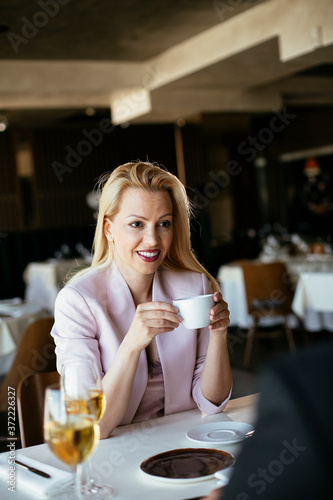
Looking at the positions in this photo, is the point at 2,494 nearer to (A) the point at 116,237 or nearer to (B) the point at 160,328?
(B) the point at 160,328

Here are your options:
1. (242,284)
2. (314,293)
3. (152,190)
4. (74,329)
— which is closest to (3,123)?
(242,284)

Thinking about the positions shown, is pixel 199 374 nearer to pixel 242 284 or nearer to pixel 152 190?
pixel 152 190

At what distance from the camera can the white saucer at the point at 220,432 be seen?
4.24 feet

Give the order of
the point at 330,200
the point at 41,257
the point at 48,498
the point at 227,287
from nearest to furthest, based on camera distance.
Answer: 1. the point at 48,498
2. the point at 227,287
3. the point at 41,257
4. the point at 330,200

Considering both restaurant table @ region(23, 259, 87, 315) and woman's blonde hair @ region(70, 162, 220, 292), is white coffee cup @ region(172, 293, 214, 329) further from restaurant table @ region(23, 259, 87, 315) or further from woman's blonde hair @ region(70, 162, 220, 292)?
restaurant table @ region(23, 259, 87, 315)

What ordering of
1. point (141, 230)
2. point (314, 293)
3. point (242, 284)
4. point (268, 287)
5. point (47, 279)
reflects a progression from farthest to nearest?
1. point (47, 279)
2. point (242, 284)
3. point (268, 287)
4. point (314, 293)
5. point (141, 230)

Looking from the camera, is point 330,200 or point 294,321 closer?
point 294,321

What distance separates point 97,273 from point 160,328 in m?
0.42

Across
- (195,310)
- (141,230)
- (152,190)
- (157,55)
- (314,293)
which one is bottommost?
(314,293)

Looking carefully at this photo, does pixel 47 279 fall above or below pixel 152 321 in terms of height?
below

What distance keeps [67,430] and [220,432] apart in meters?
0.49

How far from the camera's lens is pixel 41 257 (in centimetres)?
1048

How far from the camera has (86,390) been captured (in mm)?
1022

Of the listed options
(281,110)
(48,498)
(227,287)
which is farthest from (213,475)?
(281,110)
